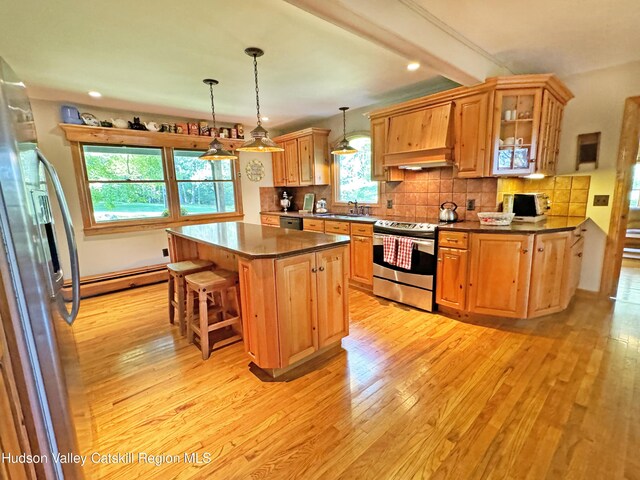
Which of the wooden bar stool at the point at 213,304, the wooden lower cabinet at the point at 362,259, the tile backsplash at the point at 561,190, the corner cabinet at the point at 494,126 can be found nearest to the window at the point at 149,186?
the wooden bar stool at the point at 213,304

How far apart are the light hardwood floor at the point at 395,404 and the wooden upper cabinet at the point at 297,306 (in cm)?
20

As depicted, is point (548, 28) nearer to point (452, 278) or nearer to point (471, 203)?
point (471, 203)

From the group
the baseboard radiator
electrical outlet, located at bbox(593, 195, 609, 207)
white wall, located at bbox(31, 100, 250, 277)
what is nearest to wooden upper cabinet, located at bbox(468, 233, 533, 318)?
electrical outlet, located at bbox(593, 195, 609, 207)

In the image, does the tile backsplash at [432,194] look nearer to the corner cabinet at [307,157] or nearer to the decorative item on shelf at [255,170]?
the corner cabinet at [307,157]

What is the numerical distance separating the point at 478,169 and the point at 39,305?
3343 millimetres

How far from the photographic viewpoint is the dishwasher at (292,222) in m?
4.70

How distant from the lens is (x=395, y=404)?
1.80m

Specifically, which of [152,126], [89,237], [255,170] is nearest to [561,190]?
[255,170]

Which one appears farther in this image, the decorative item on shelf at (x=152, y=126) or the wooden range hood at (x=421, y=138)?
the decorative item on shelf at (x=152, y=126)

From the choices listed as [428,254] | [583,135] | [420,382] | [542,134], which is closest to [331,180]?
[428,254]

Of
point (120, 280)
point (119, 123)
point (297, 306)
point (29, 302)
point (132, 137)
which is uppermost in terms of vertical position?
point (119, 123)

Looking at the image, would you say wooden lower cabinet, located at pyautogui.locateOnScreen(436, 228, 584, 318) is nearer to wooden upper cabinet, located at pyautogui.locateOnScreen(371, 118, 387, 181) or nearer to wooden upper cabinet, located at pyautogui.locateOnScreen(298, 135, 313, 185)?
wooden upper cabinet, located at pyautogui.locateOnScreen(371, 118, 387, 181)

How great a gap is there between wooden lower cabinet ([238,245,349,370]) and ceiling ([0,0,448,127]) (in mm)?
1678

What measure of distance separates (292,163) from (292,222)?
44.9 inches
